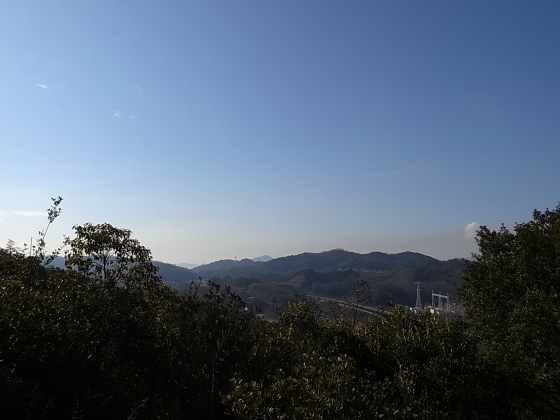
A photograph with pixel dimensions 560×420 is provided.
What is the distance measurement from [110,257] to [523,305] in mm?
25525

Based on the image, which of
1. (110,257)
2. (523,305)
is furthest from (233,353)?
(523,305)

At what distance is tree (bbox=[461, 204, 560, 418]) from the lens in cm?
1912

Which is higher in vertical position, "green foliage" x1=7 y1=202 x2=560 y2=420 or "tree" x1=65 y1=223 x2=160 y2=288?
"tree" x1=65 y1=223 x2=160 y2=288

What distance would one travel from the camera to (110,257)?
22.4 m

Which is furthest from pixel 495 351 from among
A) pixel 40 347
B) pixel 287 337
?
pixel 40 347

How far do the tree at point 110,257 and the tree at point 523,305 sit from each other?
69.6ft

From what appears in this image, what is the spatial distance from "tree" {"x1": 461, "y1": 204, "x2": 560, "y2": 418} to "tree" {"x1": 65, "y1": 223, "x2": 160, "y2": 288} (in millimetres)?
21209

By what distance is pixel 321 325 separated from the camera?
22812 mm

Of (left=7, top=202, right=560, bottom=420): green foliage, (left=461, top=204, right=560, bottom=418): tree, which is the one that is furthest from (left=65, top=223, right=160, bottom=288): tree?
(left=461, top=204, right=560, bottom=418): tree

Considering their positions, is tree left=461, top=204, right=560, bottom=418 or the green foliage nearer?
the green foliage

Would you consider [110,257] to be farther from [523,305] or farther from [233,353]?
[523,305]

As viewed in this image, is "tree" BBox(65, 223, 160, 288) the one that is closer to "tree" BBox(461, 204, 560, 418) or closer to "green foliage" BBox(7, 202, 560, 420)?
"green foliage" BBox(7, 202, 560, 420)

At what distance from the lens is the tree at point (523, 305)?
19.1 m

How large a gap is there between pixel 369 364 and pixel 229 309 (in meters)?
8.35
